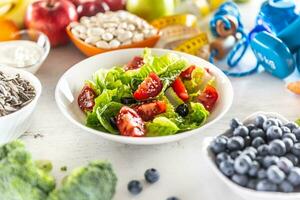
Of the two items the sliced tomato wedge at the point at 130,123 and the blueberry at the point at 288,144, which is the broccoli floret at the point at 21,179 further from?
the blueberry at the point at 288,144

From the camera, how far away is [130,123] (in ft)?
2.88

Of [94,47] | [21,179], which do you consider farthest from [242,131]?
[94,47]

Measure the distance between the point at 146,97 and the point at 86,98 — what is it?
0.12m

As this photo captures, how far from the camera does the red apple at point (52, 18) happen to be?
1.25 m

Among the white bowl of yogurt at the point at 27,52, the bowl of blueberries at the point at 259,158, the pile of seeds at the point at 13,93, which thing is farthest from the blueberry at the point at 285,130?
the white bowl of yogurt at the point at 27,52

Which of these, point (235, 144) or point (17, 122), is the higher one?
point (235, 144)

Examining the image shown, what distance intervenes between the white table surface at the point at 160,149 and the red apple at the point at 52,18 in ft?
0.49

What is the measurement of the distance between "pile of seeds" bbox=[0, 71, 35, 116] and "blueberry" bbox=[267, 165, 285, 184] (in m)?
0.47

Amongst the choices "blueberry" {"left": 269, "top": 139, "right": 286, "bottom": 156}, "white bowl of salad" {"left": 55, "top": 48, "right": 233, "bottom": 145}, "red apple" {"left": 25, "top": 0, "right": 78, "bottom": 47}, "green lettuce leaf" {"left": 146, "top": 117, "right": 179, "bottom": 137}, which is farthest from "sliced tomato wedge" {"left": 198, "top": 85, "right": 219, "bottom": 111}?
"red apple" {"left": 25, "top": 0, "right": 78, "bottom": 47}

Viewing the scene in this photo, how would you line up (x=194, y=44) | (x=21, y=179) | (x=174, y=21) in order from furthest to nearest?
(x=174, y=21)
(x=194, y=44)
(x=21, y=179)

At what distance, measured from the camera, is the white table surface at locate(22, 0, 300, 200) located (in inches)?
33.3

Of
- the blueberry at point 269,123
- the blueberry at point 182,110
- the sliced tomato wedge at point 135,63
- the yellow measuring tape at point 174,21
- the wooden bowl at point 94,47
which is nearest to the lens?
the blueberry at point 269,123

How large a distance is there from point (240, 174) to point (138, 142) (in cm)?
20

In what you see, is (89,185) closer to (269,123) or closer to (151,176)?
(151,176)
